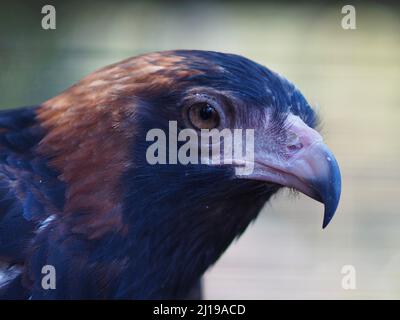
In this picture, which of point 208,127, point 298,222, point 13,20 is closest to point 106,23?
point 13,20

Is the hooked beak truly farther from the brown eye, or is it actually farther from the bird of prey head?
the brown eye

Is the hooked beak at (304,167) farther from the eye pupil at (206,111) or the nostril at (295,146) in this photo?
the eye pupil at (206,111)

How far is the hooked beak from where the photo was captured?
75.2 inches

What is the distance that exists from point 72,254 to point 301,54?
251 cm

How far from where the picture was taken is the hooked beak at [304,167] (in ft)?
6.26

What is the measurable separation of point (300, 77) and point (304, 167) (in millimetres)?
2218

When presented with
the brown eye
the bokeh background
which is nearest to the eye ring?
the brown eye

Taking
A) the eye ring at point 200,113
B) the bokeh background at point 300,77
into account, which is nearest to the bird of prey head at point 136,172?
the eye ring at point 200,113

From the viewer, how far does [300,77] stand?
4066 millimetres

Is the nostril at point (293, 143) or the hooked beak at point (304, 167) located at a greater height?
the nostril at point (293, 143)

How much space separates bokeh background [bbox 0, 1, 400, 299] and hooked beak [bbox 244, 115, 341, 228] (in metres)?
1.45

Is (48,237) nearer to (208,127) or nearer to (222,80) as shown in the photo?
(208,127)

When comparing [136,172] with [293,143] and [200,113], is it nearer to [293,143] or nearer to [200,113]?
[200,113]

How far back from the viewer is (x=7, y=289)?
6.25ft
